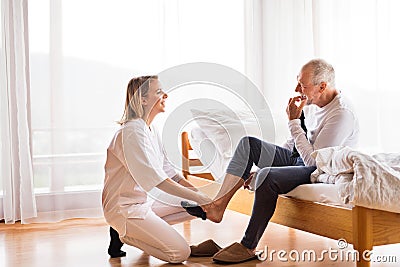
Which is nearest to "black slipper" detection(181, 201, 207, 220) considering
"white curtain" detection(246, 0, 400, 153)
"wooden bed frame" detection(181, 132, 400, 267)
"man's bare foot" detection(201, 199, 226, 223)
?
"man's bare foot" detection(201, 199, 226, 223)

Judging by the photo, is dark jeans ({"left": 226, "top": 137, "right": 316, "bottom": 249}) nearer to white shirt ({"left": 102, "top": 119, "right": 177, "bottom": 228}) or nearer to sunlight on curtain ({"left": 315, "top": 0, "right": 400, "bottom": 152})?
white shirt ({"left": 102, "top": 119, "right": 177, "bottom": 228})

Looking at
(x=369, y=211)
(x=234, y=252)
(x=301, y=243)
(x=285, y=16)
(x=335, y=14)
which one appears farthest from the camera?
(x=285, y=16)

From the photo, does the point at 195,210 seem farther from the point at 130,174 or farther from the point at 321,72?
the point at 321,72

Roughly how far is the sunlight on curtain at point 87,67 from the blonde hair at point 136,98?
4.87ft

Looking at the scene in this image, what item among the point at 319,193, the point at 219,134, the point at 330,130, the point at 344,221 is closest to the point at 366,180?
the point at 344,221

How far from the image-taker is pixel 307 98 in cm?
297

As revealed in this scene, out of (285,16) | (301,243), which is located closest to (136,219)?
(301,243)

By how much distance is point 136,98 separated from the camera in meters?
2.97

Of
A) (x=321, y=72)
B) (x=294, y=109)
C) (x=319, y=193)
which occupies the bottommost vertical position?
(x=319, y=193)

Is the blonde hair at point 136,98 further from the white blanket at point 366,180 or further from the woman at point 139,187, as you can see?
the white blanket at point 366,180

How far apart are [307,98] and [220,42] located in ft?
6.51

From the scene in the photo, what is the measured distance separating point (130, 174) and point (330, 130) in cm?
97

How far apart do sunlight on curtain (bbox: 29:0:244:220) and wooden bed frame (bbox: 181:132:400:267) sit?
192 centimetres

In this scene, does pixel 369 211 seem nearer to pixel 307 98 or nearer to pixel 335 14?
pixel 307 98
